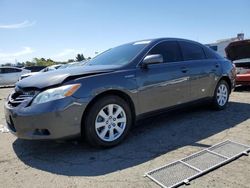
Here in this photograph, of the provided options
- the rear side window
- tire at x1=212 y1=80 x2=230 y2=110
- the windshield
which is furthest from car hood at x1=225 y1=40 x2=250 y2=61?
the windshield

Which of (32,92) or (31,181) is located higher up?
(32,92)

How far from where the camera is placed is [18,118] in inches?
145

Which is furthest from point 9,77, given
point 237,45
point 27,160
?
point 27,160

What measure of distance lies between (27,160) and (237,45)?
715 cm

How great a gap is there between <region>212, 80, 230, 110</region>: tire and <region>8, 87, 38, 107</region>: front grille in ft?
12.8

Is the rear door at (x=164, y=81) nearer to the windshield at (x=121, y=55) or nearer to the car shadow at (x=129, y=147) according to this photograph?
the windshield at (x=121, y=55)

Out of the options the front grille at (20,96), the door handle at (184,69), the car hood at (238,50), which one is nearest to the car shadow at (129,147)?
the front grille at (20,96)

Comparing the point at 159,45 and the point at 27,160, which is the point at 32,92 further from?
the point at 159,45

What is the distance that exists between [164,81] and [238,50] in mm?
5064

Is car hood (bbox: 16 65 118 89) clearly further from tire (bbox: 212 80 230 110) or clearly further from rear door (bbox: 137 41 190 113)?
tire (bbox: 212 80 230 110)

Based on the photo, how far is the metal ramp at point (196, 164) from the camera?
9.84ft

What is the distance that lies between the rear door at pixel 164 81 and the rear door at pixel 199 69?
7.6 inches

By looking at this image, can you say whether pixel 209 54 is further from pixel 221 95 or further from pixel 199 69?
pixel 221 95

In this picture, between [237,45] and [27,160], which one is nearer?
[27,160]
